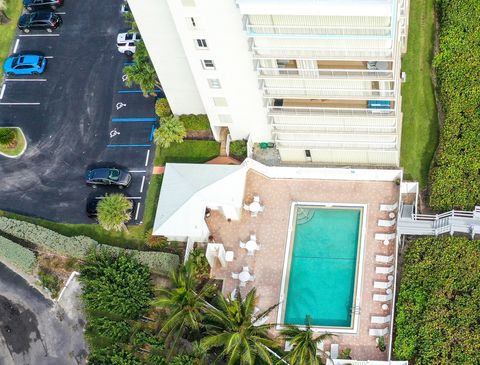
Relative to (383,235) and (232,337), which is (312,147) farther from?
(232,337)

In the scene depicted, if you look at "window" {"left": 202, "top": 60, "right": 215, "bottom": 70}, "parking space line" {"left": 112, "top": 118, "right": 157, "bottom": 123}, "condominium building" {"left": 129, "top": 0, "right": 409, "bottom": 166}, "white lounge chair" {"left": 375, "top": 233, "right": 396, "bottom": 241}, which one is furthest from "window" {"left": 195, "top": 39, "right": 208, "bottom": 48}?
"white lounge chair" {"left": 375, "top": 233, "right": 396, "bottom": 241}

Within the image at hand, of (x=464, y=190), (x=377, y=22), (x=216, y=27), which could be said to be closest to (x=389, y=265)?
(x=464, y=190)

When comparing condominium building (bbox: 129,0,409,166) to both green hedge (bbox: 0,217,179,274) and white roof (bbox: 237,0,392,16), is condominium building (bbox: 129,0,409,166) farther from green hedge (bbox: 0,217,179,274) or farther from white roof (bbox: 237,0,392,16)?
green hedge (bbox: 0,217,179,274)

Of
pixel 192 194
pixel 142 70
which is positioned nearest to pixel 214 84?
pixel 142 70

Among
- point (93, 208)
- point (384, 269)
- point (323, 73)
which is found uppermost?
point (323, 73)

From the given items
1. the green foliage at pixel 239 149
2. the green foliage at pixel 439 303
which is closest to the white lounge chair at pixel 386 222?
the green foliage at pixel 439 303

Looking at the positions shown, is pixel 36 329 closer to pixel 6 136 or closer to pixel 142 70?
pixel 6 136
